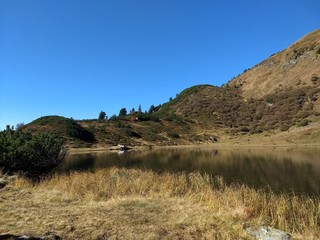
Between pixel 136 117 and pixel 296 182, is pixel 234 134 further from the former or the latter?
pixel 296 182

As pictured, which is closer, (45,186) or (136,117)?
(45,186)

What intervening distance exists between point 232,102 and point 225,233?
117054 millimetres

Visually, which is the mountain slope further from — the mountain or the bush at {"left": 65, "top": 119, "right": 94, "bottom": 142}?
the bush at {"left": 65, "top": 119, "right": 94, "bottom": 142}

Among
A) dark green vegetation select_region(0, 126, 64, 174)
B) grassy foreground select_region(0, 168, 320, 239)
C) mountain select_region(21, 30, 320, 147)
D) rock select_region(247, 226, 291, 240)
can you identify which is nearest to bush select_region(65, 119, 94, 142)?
mountain select_region(21, 30, 320, 147)

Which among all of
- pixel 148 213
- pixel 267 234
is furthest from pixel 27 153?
pixel 267 234

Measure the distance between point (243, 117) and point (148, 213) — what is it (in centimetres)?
10120

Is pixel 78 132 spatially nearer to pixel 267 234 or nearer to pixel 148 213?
pixel 148 213

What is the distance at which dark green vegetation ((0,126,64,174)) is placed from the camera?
26.7 m

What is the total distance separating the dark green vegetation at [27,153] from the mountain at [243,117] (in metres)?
55.4

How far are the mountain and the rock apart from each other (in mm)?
62566

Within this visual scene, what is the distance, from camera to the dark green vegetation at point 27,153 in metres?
26.7

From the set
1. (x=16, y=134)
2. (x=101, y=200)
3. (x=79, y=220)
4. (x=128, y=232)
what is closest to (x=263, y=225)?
(x=128, y=232)

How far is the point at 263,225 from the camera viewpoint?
442 inches

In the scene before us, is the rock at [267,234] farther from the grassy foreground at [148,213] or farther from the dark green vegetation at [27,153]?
the dark green vegetation at [27,153]
